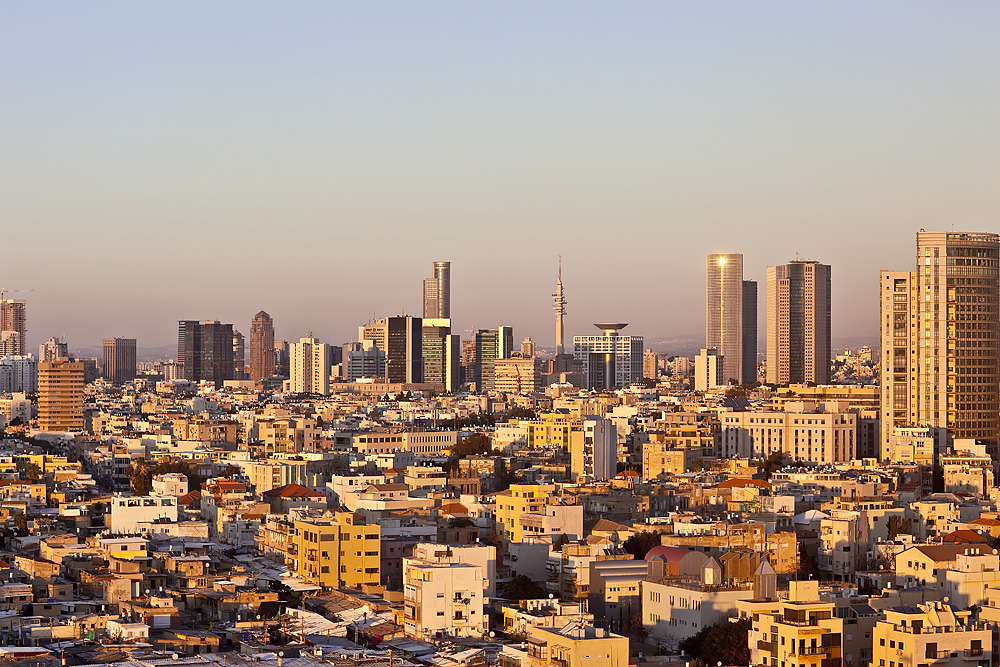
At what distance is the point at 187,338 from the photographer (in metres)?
162

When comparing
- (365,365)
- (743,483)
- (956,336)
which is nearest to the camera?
(743,483)

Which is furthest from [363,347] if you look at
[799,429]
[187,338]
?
[799,429]

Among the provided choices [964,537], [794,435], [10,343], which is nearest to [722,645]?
[964,537]

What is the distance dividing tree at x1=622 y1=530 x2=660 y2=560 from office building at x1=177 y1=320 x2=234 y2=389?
12559cm

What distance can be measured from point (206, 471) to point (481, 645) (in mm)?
31134

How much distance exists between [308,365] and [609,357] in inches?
977

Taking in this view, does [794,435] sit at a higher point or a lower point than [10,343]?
lower

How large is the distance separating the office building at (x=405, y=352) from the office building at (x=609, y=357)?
41.7 feet

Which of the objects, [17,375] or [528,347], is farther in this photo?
[528,347]

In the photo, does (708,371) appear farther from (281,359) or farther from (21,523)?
(21,523)

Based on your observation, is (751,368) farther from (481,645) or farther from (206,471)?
(481,645)

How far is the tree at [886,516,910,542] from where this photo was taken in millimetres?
41812

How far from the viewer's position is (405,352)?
14525cm

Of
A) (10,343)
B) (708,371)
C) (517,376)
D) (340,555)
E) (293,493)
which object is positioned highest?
(10,343)
